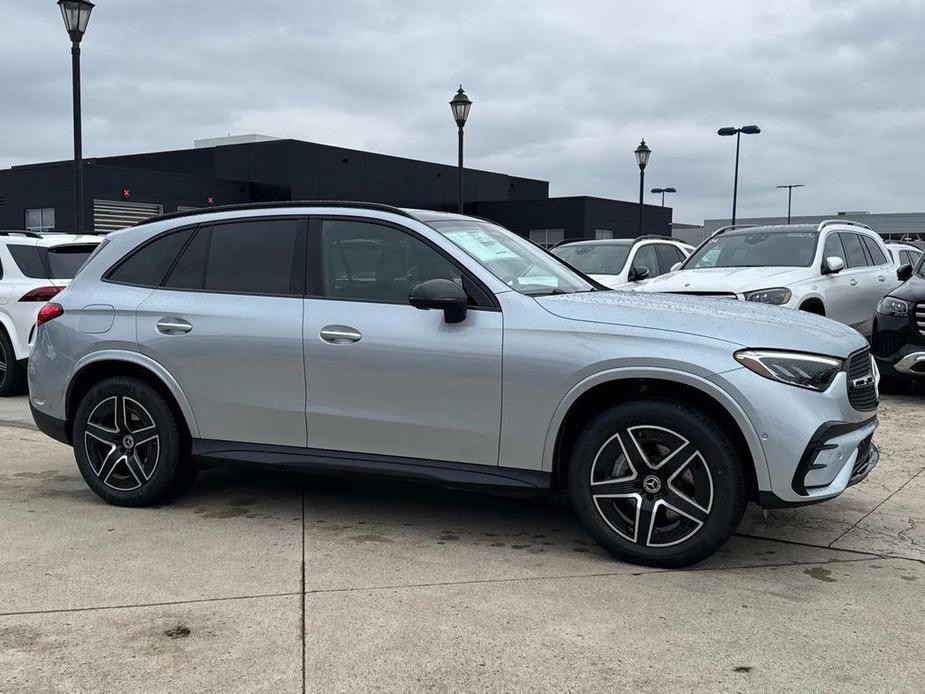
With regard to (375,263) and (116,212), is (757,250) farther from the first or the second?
(116,212)

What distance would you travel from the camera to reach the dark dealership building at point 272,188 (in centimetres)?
3372

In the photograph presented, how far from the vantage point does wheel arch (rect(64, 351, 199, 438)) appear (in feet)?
16.9

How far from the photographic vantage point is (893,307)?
8953 millimetres

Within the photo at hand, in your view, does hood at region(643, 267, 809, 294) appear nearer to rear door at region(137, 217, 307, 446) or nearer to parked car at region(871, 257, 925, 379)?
parked car at region(871, 257, 925, 379)

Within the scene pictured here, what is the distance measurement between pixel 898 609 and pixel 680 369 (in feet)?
4.37

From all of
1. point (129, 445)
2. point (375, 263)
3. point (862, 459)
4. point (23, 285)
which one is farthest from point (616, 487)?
point (23, 285)

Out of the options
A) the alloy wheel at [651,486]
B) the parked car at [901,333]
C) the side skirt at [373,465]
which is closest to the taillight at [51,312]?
the side skirt at [373,465]

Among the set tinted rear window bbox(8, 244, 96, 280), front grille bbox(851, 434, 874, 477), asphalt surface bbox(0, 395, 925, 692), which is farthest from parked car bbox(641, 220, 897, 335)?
tinted rear window bbox(8, 244, 96, 280)

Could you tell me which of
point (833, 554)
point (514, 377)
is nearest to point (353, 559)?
point (514, 377)

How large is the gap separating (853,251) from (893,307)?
8.63 ft

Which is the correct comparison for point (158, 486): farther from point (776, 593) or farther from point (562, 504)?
point (776, 593)

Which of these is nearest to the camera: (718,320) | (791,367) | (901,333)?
(791,367)

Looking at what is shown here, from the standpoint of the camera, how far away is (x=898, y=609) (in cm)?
380

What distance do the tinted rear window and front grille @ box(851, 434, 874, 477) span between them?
26.4 feet
